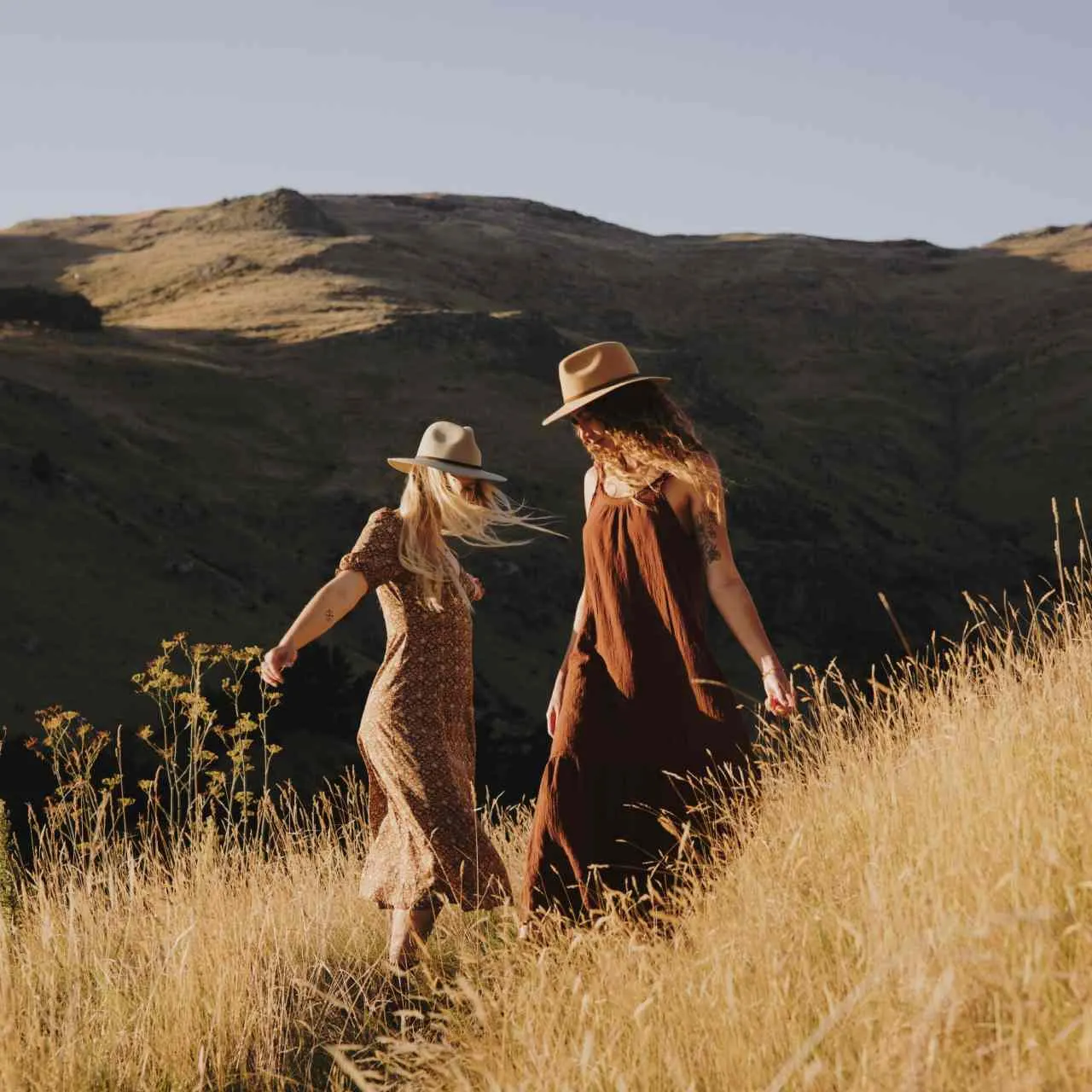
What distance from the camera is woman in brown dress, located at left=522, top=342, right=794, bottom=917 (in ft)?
13.4

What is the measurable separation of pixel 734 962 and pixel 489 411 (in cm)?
5730

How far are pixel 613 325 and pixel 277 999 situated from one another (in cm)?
9219

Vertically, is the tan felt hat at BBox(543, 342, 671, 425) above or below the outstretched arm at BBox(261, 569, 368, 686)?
above

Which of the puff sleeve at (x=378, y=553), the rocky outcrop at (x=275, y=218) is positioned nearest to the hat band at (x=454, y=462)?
the puff sleeve at (x=378, y=553)

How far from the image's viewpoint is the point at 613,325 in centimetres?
9481

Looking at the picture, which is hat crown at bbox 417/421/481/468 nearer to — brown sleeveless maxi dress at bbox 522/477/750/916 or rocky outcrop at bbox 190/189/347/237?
brown sleeveless maxi dress at bbox 522/477/750/916

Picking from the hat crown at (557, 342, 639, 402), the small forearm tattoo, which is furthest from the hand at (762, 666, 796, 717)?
the hat crown at (557, 342, 639, 402)

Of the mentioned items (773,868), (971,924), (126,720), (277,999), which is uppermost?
(971,924)

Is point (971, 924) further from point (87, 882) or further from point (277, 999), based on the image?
point (87, 882)

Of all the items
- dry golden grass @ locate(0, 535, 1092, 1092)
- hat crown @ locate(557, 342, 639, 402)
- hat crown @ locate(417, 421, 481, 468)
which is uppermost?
hat crown @ locate(557, 342, 639, 402)

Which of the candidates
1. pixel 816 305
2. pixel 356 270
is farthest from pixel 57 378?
pixel 816 305

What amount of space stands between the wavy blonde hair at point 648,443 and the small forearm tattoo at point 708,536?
24mm

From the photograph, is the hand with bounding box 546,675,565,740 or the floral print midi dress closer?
the hand with bounding box 546,675,565,740

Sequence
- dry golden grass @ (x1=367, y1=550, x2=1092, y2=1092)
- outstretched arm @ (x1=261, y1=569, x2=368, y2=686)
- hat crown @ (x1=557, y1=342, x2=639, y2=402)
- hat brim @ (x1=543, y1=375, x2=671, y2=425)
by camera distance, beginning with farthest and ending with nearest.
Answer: hat crown @ (x1=557, y1=342, x2=639, y2=402) < hat brim @ (x1=543, y1=375, x2=671, y2=425) < outstretched arm @ (x1=261, y1=569, x2=368, y2=686) < dry golden grass @ (x1=367, y1=550, x2=1092, y2=1092)
